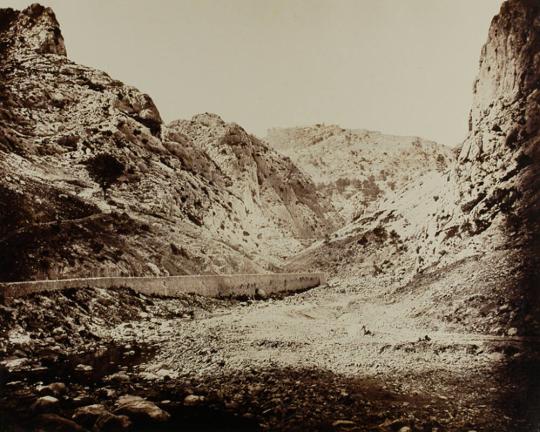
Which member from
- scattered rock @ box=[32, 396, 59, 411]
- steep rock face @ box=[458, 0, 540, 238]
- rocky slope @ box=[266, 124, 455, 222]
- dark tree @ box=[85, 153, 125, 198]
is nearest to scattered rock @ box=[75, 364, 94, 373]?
scattered rock @ box=[32, 396, 59, 411]

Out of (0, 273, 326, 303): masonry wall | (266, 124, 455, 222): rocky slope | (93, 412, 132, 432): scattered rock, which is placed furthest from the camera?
(266, 124, 455, 222): rocky slope

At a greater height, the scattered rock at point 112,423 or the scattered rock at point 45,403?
the scattered rock at point 45,403

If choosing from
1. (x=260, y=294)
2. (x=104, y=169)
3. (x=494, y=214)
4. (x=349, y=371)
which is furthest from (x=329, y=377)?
(x=104, y=169)

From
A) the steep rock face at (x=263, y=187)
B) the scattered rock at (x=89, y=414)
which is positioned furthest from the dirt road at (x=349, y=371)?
the steep rock face at (x=263, y=187)

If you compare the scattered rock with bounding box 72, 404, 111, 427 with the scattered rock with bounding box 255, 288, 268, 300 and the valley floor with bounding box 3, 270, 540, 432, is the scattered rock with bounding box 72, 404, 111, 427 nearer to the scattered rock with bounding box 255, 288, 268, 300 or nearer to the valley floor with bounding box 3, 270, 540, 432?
the valley floor with bounding box 3, 270, 540, 432

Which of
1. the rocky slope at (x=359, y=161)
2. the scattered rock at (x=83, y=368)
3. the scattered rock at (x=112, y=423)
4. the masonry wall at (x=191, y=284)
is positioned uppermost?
the rocky slope at (x=359, y=161)

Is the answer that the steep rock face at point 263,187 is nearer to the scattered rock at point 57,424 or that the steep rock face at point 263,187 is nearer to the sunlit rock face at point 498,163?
the sunlit rock face at point 498,163

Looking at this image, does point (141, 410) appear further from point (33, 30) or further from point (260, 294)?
point (33, 30)
